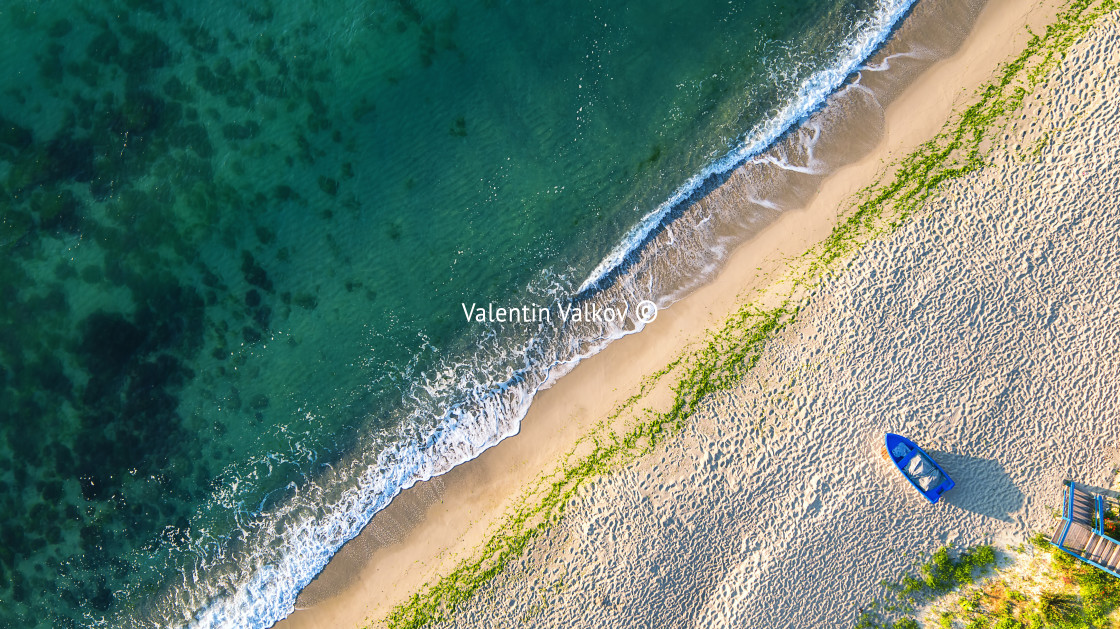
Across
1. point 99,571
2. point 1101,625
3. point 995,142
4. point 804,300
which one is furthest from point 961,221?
point 99,571

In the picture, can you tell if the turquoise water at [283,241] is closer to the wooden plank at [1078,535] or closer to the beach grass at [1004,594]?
the beach grass at [1004,594]

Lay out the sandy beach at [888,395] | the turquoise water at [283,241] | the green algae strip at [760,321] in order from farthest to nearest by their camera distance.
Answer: the turquoise water at [283,241] < the green algae strip at [760,321] < the sandy beach at [888,395]

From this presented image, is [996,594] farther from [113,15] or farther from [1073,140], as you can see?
[113,15]

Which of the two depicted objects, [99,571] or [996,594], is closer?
[996,594]

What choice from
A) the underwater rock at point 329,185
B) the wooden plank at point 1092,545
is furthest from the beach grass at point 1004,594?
the underwater rock at point 329,185

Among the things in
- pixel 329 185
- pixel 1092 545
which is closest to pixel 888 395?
pixel 1092 545

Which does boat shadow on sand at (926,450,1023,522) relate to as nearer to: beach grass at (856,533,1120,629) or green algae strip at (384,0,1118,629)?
beach grass at (856,533,1120,629)
